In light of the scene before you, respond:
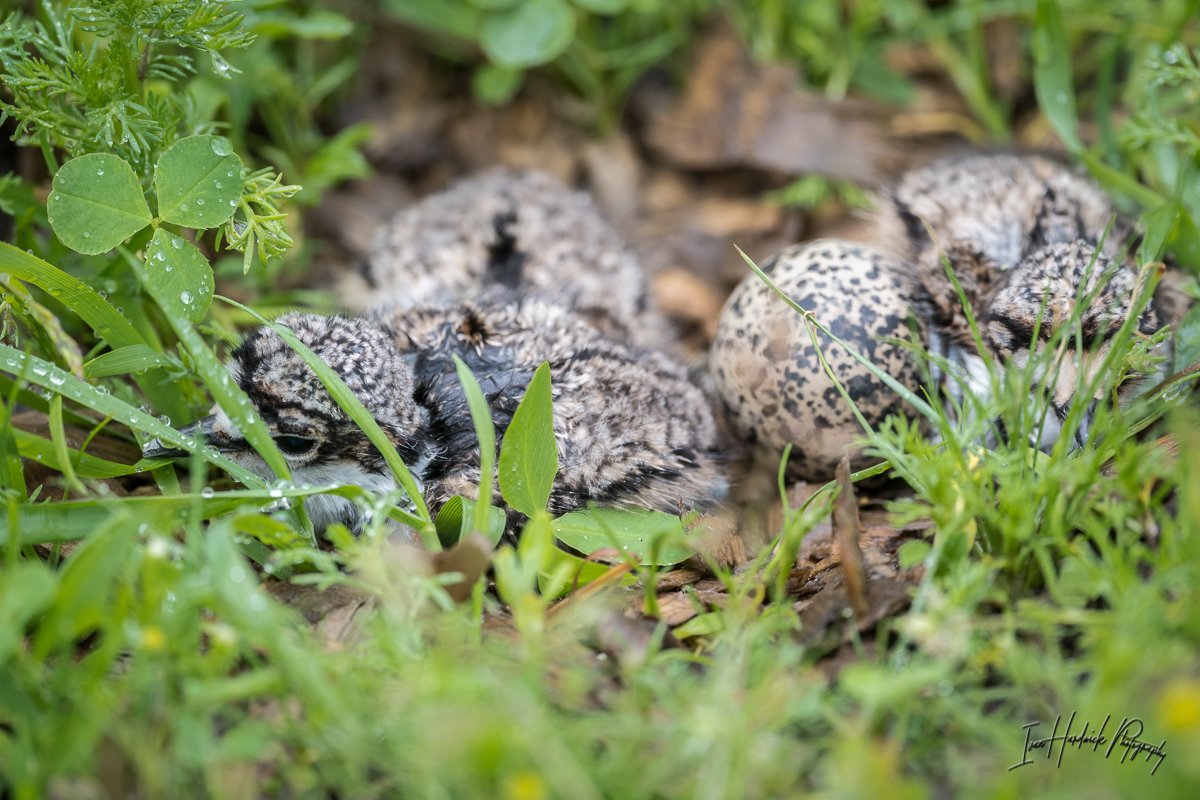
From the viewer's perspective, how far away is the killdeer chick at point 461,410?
2.56 m

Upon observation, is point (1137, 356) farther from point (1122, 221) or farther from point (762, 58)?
point (762, 58)

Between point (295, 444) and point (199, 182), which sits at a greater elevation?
point (199, 182)

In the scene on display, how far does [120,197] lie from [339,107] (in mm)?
2313

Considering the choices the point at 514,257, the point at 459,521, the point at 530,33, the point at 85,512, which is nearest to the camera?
the point at 85,512

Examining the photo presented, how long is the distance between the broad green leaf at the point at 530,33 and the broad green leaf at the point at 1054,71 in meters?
2.07

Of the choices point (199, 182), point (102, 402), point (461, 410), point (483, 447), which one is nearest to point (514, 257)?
point (461, 410)

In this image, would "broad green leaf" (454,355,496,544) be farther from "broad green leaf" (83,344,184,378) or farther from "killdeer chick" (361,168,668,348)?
"killdeer chick" (361,168,668,348)

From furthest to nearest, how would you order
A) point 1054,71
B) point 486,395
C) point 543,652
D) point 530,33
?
point 530,33 → point 1054,71 → point 486,395 → point 543,652

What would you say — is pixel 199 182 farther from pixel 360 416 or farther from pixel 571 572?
pixel 571 572

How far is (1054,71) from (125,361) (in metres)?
3.69

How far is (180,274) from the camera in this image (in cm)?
249

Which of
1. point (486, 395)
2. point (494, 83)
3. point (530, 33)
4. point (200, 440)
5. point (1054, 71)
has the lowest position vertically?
point (200, 440)

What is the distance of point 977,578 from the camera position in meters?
1.82

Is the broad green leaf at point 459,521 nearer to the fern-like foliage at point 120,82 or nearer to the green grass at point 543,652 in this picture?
the green grass at point 543,652
